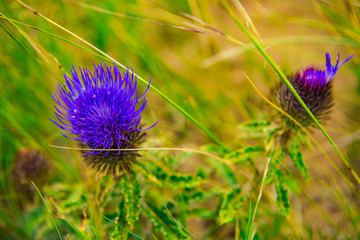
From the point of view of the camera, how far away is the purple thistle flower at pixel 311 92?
81.4 inches

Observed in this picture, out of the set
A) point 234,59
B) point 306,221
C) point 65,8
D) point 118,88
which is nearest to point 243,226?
point 306,221

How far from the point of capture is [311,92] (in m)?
2.11

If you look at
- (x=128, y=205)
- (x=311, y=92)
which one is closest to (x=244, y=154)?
(x=311, y=92)

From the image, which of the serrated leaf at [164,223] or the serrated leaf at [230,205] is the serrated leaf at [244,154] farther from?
the serrated leaf at [164,223]

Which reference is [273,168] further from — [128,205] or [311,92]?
[128,205]

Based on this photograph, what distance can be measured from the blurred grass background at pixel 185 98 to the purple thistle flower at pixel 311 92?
280 millimetres

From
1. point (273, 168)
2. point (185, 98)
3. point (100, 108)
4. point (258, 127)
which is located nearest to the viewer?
point (100, 108)

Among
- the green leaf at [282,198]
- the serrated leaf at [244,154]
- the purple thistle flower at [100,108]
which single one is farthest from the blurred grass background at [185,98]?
the purple thistle flower at [100,108]

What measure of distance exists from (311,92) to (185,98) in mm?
1665

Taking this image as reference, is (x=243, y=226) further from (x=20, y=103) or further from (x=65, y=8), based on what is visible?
(x=65, y=8)

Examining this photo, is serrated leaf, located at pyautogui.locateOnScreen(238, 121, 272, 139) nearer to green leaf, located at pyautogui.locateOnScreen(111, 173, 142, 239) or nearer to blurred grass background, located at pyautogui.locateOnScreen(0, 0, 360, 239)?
blurred grass background, located at pyautogui.locateOnScreen(0, 0, 360, 239)

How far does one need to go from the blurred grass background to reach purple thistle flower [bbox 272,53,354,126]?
0.28 metres

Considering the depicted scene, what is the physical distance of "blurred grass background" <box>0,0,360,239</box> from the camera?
2.56 metres

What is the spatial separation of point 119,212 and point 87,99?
89cm
